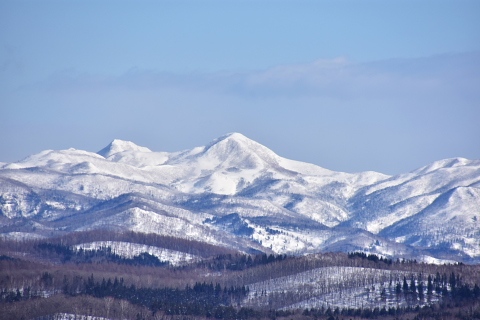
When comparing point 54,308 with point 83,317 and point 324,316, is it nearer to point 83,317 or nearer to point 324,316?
point 83,317

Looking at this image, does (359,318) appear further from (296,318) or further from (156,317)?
(156,317)

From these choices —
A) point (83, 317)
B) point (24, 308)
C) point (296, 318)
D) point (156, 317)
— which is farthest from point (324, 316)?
point (24, 308)

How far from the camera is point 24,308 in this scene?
19950 centimetres

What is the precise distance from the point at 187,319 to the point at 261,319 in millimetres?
16413

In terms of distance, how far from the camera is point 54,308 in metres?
199

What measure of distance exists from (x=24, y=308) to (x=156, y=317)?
96.6ft

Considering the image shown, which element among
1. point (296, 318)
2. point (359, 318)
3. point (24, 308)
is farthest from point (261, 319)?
point (24, 308)

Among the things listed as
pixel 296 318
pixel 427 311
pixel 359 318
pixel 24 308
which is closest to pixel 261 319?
pixel 296 318

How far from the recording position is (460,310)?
651 ft

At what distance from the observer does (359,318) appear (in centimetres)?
19712

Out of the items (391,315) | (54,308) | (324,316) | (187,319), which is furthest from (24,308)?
(391,315)

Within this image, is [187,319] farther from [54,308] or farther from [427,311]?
[427,311]

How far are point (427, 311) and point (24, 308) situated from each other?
8938 cm

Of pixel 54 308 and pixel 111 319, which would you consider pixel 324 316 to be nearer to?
pixel 111 319
